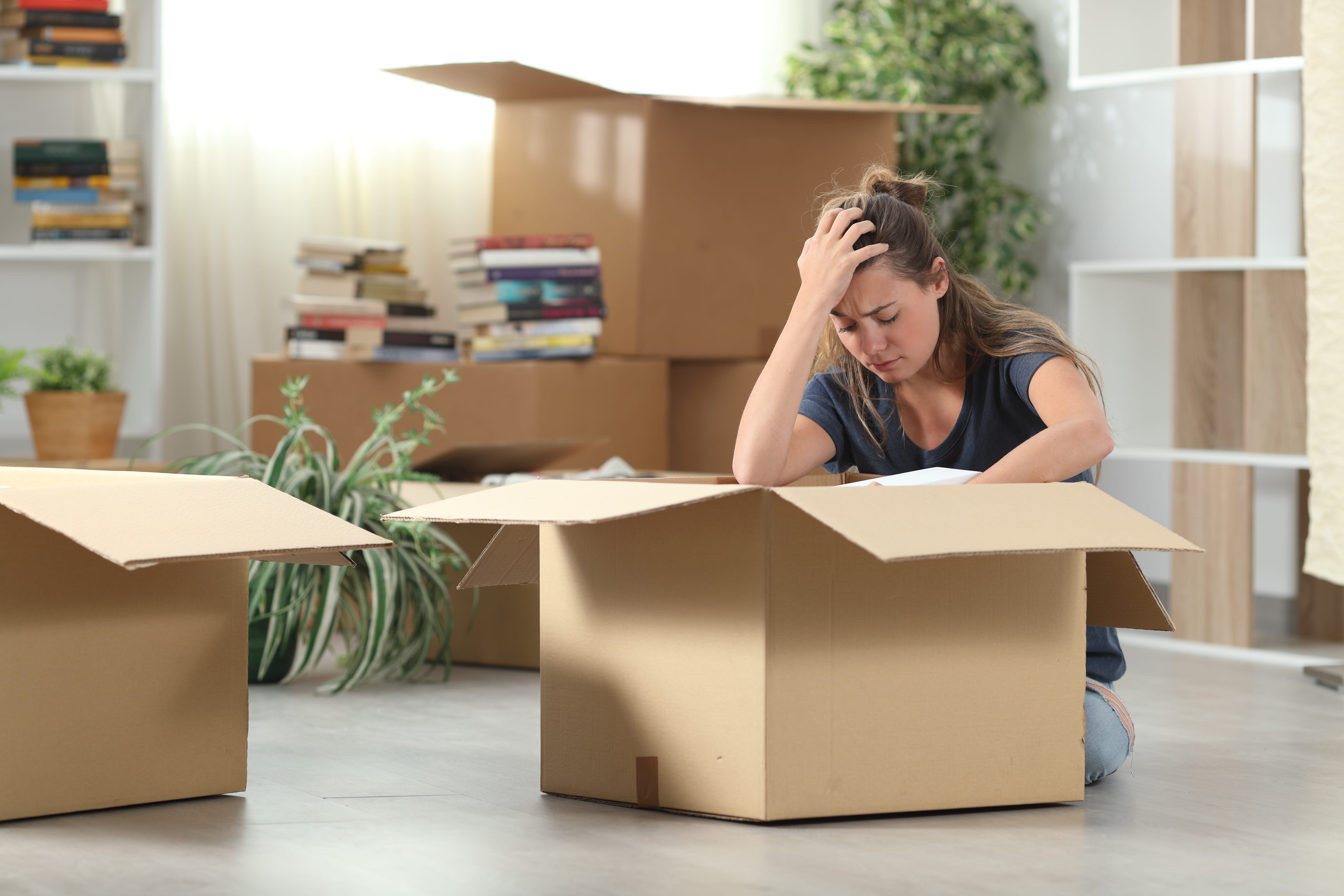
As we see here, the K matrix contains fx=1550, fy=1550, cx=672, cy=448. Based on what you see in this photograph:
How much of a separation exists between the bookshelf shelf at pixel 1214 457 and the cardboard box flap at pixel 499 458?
3.21ft

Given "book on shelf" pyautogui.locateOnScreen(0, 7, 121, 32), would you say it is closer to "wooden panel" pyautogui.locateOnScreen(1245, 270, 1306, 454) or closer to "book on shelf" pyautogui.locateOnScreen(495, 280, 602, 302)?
"book on shelf" pyautogui.locateOnScreen(495, 280, 602, 302)

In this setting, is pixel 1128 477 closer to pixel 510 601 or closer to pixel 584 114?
pixel 584 114

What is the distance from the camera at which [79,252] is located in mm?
3096

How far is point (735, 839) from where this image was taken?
4.60 ft

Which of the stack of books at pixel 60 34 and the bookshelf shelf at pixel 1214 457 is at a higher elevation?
the stack of books at pixel 60 34

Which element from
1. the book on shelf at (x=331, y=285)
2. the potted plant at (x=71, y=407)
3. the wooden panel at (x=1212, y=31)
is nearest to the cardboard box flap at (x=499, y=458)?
the book on shelf at (x=331, y=285)

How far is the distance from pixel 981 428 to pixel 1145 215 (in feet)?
7.34

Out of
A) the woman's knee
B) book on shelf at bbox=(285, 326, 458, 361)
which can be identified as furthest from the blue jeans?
book on shelf at bbox=(285, 326, 458, 361)

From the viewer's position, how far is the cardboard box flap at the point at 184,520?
1.31m

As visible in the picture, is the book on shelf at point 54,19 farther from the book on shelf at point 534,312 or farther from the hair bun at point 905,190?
the hair bun at point 905,190

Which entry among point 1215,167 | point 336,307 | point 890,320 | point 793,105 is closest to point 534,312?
point 336,307

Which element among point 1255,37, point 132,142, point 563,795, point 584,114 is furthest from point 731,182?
point 563,795

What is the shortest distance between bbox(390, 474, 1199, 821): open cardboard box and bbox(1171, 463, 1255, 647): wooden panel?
1.44 m

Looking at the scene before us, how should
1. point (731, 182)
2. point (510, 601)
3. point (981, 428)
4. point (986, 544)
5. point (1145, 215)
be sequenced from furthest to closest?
point (1145, 215) < point (731, 182) < point (510, 601) < point (981, 428) < point (986, 544)
